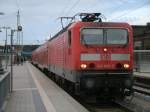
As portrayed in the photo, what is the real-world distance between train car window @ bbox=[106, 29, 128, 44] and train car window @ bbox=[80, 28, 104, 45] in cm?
30

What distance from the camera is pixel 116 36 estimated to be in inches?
698

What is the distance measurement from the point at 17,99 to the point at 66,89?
15.3ft

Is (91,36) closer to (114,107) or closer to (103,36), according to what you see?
(103,36)

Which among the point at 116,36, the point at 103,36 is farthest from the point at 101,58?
the point at 116,36

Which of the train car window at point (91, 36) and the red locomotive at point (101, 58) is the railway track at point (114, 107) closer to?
the red locomotive at point (101, 58)

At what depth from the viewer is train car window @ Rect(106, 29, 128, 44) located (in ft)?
58.0

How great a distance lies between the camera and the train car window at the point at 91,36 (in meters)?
17.5

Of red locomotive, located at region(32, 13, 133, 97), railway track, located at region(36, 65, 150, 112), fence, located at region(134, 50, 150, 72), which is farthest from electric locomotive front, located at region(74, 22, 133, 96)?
fence, located at region(134, 50, 150, 72)

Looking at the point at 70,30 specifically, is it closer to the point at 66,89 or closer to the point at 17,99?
the point at 17,99

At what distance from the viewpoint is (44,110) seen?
47.2ft

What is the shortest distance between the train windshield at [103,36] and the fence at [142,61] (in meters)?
23.3

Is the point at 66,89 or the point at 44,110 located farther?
the point at 66,89

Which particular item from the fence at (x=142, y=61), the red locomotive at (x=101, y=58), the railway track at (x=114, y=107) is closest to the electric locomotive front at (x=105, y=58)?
the red locomotive at (x=101, y=58)

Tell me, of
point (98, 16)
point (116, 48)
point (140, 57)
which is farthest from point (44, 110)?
point (140, 57)
